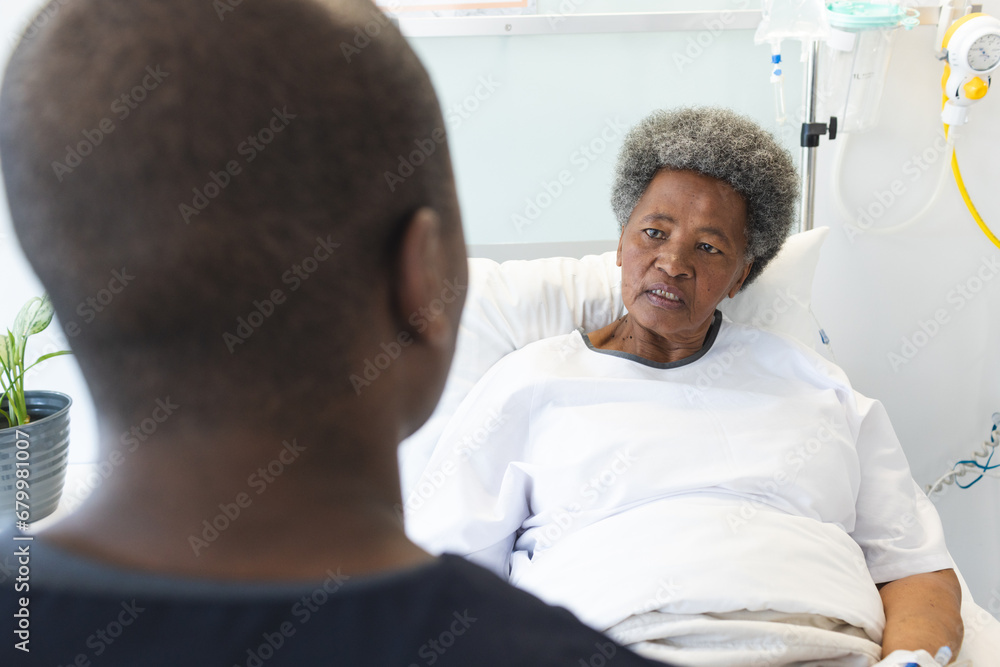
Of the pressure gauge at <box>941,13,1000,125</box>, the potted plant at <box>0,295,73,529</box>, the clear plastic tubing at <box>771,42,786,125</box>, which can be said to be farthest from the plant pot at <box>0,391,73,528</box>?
the pressure gauge at <box>941,13,1000,125</box>

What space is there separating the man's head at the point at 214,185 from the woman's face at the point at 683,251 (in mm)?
1027

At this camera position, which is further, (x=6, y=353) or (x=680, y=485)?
(x=6, y=353)

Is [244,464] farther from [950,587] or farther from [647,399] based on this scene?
[950,587]

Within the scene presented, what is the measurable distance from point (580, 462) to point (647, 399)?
19 centimetres

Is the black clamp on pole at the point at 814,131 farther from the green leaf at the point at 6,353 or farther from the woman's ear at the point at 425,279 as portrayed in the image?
the green leaf at the point at 6,353

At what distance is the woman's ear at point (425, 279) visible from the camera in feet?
1.45

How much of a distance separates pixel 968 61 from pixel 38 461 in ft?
6.95

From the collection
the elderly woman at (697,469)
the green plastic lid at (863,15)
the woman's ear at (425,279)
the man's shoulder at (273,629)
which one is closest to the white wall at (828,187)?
the green plastic lid at (863,15)

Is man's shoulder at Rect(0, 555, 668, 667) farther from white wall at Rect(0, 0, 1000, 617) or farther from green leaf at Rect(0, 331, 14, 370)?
white wall at Rect(0, 0, 1000, 617)

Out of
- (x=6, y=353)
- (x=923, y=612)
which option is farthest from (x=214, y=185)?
(x=6, y=353)

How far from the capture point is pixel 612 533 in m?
1.17

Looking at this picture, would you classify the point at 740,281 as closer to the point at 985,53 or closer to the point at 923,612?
the point at 923,612

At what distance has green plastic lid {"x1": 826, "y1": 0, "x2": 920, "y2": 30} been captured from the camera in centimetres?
168

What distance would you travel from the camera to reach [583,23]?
1.86m
